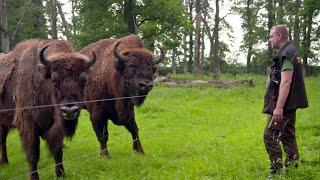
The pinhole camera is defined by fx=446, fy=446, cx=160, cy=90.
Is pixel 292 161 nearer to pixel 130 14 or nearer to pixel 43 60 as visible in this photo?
pixel 43 60

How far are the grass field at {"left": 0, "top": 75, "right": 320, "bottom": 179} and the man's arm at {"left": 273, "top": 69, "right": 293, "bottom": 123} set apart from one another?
89 cm

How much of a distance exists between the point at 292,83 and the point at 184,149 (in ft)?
11.4

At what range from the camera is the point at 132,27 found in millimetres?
23359

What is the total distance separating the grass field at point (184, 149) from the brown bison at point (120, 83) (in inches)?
25.2

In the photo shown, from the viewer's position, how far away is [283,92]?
604 cm

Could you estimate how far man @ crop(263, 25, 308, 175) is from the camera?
241 inches

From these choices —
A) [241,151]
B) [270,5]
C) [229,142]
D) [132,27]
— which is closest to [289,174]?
[241,151]

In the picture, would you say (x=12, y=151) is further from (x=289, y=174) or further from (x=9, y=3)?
(x=9, y=3)

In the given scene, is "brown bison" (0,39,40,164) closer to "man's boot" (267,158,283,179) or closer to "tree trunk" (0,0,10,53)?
"man's boot" (267,158,283,179)

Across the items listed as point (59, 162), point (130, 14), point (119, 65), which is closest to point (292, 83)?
point (119, 65)

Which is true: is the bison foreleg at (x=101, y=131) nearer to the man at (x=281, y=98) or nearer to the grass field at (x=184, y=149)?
the grass field at (x=184, y=149)

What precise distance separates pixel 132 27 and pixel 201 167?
16.8 m

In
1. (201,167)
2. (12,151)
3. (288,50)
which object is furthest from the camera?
(12,151)

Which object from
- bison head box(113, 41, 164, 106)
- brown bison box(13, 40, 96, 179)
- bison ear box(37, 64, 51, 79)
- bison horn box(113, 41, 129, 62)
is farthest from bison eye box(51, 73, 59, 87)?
bison horn box(113, 41, 129, 62)
